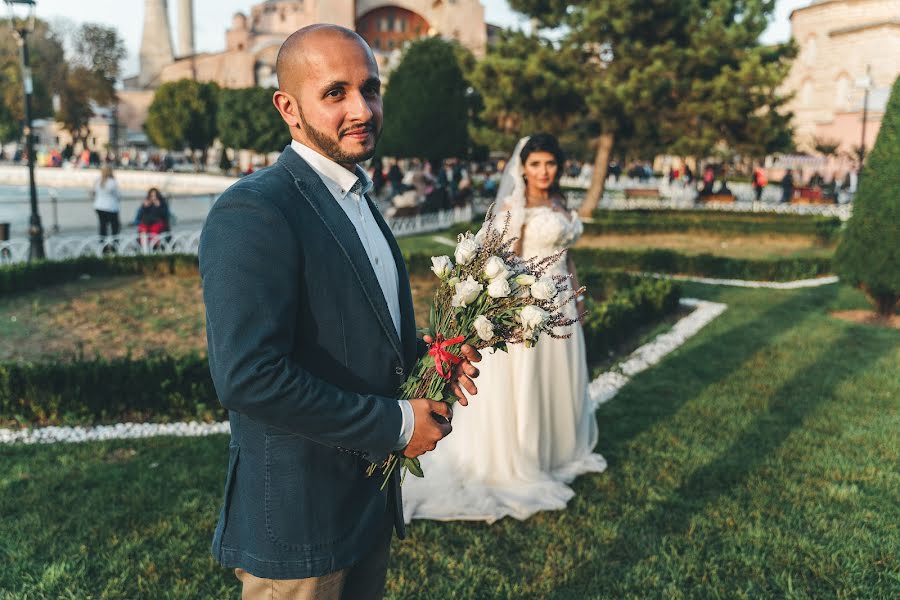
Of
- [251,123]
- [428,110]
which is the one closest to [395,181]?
[428,110]

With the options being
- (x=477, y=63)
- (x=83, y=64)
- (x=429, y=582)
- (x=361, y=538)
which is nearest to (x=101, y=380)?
(x=429, y=582)

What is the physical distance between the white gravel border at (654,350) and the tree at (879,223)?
5.59ft

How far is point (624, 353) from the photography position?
7.81 meters

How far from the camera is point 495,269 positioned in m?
1.93

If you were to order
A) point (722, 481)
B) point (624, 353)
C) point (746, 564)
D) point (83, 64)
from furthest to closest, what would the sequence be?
1. point (83, 64)
2. point (624, 353)
3. point (722, 481)
4. point (746, 564)

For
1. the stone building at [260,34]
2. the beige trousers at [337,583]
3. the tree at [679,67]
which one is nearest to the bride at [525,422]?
the beige trousers at [337,583]

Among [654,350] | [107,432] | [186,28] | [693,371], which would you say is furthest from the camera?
[186,28]

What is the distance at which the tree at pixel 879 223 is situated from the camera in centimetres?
809

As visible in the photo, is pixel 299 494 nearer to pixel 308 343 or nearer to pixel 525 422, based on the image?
pixel 308 343

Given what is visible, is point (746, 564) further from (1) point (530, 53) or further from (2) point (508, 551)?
(1) point (530, 53)

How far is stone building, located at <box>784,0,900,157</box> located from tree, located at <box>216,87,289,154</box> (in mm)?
31602

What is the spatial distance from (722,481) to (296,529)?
11.4 feet

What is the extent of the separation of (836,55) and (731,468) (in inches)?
2116

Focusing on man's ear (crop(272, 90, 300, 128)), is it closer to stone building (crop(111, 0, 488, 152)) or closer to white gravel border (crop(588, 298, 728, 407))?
white gravel border (crop(588, 298, 728, 407))
